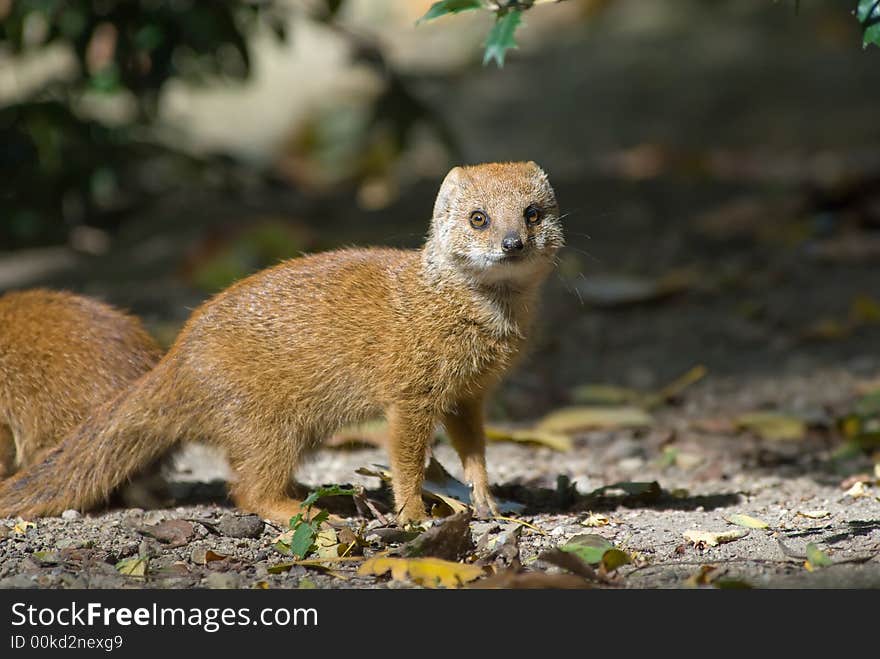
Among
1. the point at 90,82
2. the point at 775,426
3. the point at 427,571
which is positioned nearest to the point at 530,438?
the point at 775,426

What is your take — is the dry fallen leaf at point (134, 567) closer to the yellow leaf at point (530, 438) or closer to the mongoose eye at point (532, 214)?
the mongoose eye at point (532, 214)

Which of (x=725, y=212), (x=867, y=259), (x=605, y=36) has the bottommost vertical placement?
(x=867, y=259)

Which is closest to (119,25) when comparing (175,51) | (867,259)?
(175,51)

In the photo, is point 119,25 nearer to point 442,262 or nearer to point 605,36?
point 442,262

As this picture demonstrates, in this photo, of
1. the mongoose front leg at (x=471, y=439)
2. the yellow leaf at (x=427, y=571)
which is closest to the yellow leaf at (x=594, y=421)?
the mongoose front leg at (x=471, y=439)

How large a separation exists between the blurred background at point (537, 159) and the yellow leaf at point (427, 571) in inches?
60.4

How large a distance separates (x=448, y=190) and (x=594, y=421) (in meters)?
1.93

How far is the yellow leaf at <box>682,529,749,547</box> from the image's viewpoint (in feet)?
13.5

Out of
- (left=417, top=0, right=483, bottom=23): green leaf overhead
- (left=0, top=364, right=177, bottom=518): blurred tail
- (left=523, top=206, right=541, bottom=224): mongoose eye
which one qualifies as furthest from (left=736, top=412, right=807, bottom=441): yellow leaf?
(left=0, top=364, right=177, bottom=518): blurred tail

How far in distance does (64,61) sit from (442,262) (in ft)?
29.7

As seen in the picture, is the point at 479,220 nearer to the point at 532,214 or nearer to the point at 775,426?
the point at 532,214

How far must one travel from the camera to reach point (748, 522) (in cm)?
436

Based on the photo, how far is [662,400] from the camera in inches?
252

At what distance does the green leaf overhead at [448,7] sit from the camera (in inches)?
161
